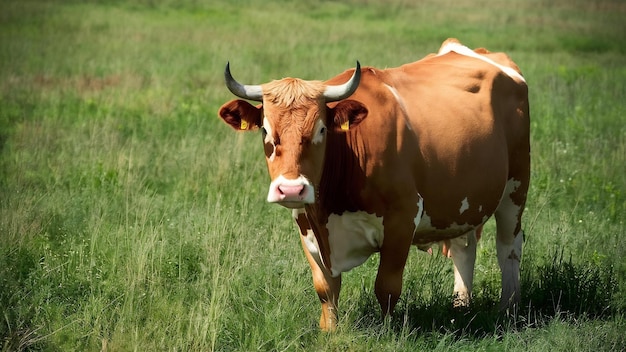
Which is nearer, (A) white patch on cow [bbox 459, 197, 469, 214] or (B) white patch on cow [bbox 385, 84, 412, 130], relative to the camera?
(B) white patch on cow [bbox 385, 84, 412, 130]

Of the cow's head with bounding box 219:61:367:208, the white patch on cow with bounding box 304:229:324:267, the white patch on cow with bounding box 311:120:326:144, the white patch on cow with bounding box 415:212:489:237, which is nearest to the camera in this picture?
the cow's head with bounding box 219:61:367:208

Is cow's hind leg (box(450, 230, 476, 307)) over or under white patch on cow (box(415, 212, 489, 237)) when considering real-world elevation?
under

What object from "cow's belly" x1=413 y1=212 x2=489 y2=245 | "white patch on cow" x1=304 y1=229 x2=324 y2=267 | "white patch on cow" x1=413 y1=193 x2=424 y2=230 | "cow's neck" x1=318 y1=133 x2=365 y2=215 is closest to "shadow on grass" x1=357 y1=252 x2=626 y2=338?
"cow's belly" x1=413 y1=212 x2=489 y2=245

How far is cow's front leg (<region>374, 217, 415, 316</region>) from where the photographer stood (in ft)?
18.9

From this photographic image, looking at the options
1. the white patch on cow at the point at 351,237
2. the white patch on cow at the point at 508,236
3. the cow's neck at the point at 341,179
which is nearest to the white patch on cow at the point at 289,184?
the cow's neck at the point at 341,179

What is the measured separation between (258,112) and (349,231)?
3.14ft

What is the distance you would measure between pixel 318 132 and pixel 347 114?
257mm

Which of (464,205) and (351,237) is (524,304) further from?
(351,237)

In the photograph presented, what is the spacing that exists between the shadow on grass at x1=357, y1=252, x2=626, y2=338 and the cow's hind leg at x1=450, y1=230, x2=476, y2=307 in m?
0.10

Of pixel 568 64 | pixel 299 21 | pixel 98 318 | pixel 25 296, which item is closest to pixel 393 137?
pixel 98 318

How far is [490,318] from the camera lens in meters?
6.30

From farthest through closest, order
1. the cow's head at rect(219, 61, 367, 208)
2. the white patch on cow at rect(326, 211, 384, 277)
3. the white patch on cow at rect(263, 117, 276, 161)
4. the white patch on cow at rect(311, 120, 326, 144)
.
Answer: the white patch on cow at rect(326, 211, 384, 277)
the white patch on cow at rect(311, 120, 326, 144)
the white patch on cow at rect(263, 117, 276, 161)
the cow's head at rect(219, 61, 367, 208)

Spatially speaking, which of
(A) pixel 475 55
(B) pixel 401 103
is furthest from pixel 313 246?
(A) pixel 475 55

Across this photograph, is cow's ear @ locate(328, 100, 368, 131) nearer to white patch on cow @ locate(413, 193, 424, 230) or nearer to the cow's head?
the cow's head
